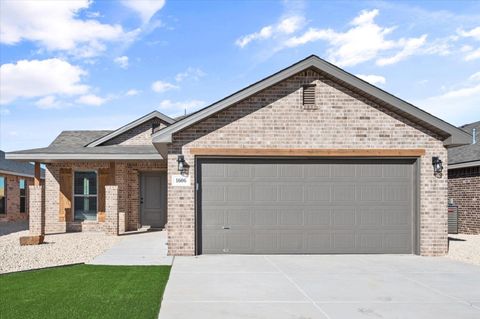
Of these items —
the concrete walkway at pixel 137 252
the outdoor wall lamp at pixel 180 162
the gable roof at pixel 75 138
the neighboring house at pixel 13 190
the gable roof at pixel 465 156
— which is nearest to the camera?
the concrete walkway at pixel 137 252

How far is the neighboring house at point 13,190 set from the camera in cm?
2316

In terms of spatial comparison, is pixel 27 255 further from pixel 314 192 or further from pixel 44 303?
pixel 314 192

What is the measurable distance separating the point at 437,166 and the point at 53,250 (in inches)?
419

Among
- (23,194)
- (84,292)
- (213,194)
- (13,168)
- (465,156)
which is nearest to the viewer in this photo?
(84,292)

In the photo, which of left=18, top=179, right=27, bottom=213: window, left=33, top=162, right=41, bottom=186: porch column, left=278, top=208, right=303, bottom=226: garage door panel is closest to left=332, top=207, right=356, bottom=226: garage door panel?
left=278, top=208, right=303, bottom=226: garage door panel

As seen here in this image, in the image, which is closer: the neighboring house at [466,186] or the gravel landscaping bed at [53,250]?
the gravel landscaping bed at [53,250]

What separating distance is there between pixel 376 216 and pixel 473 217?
8671mm

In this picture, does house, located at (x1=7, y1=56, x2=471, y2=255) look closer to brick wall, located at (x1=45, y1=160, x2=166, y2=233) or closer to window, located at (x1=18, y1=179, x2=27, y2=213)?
brick wall, located at (x1=45, y1=160, x2=166, y2=233)

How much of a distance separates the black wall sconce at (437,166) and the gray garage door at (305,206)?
21.1 inches

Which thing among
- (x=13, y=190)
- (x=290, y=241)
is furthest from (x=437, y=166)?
(x=13, y=190)

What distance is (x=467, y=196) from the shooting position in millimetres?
18062

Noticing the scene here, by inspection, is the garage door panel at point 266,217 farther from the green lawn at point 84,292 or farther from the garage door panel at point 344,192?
the green lawn at point 84,292

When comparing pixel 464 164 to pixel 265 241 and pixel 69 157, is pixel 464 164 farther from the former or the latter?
pixel 69 157

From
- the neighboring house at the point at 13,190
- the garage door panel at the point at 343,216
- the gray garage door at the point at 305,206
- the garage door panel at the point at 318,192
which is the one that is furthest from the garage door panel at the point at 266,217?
the neighboring house at the point at 13,190
